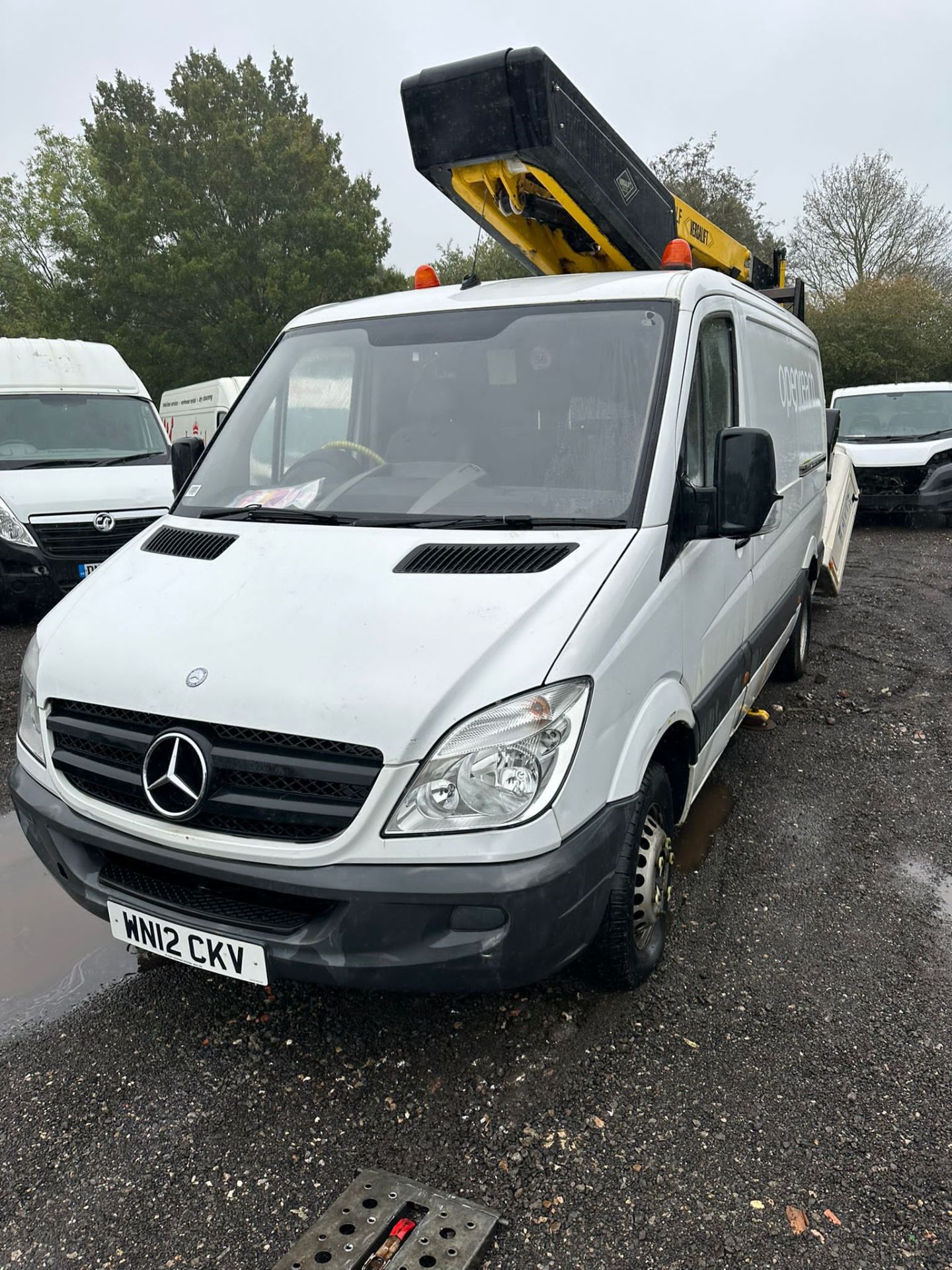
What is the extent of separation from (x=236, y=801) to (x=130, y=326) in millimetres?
28854

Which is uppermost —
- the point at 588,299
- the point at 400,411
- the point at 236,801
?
the point at 588,299

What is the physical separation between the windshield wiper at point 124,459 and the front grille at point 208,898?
21.4 ft

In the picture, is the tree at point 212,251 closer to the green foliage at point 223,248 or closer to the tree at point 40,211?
the green foliage at point 223,248

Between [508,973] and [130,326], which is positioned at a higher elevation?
[130,326]

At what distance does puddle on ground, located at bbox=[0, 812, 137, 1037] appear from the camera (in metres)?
3.06

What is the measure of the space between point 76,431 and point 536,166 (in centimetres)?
600

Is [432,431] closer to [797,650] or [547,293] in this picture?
[547,293]

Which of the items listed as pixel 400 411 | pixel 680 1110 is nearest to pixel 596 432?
pixel 400 411

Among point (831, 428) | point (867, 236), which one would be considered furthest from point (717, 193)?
point (831, 428)

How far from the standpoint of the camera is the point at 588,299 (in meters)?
3.25

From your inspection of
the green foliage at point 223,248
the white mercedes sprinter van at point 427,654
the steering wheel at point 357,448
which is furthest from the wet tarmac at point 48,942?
the green foliage at point 223,248

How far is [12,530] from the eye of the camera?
297 inches

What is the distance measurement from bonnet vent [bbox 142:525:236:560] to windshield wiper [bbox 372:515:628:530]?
57 centimetres

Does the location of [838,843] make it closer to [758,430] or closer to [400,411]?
[758,430]
